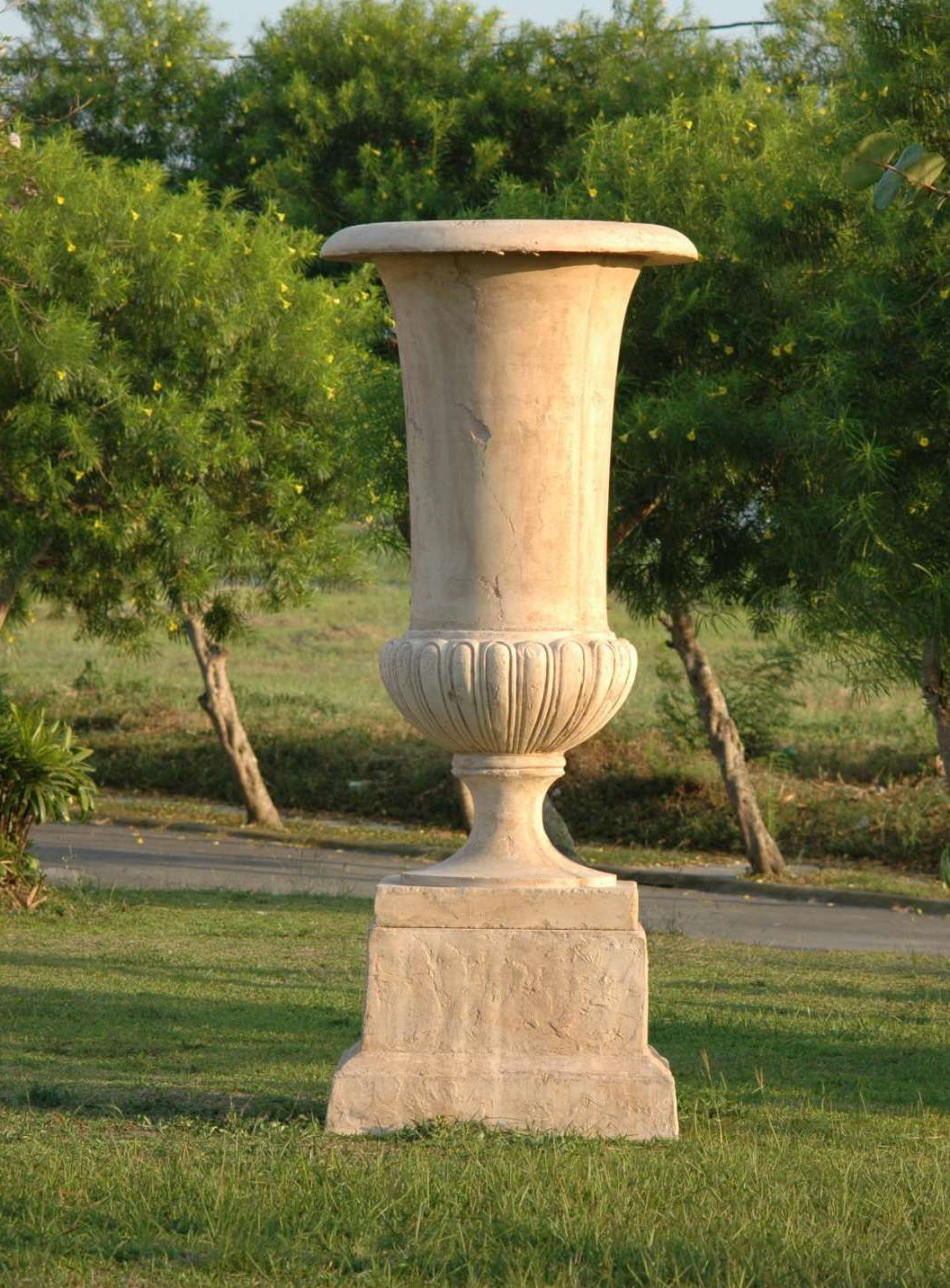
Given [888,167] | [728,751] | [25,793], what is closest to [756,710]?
[728,751]

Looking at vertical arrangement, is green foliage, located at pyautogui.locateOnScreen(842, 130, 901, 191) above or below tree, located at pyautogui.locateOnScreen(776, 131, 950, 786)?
above

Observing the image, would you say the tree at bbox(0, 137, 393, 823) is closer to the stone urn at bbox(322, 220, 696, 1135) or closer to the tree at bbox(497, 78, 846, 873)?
the tree at bbox(497, 78, 846, 873)

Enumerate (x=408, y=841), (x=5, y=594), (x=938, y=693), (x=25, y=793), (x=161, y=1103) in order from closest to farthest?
1. (x=161, y=1103)
2. (x=938, y=693)
3. (x=25, y=793)
4. (x=5, y=594)
5. (x=408, y=841)

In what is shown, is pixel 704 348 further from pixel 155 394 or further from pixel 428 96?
pixel 428 96

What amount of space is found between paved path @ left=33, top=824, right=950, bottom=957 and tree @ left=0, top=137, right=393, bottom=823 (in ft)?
7.35

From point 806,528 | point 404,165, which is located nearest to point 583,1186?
point 806,528

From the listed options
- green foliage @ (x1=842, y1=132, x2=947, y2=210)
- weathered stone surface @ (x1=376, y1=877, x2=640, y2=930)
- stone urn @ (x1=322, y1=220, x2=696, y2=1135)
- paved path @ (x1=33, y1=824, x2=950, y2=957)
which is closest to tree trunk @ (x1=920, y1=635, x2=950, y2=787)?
paved path @ (x1=33, y1=824, x2=950, y2=957)

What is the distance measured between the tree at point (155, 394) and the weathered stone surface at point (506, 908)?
7.89 meters

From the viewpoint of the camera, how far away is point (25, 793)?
35.9 ft

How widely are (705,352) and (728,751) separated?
3.82 meters

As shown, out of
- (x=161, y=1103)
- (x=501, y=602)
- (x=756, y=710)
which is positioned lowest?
(x=756, y=710)

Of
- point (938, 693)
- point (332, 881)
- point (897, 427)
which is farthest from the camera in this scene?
point (332, 881)

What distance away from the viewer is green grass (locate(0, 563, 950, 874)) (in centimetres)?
1775

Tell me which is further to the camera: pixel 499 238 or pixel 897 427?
pixel 897 427
